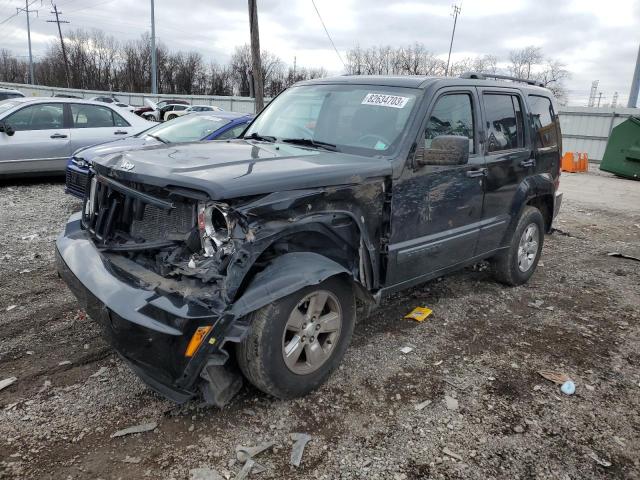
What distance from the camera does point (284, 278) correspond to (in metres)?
2.59

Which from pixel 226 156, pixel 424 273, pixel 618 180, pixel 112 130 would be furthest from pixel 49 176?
pixel 618 180

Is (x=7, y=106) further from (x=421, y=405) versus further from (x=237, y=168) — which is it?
(x=421, y=405)

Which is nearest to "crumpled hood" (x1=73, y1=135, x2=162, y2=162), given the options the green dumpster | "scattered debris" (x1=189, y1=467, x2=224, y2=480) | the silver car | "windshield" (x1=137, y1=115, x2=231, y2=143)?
"windshield" (x1=137, y1=115, x2=231, y2=143)

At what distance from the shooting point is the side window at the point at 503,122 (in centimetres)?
423

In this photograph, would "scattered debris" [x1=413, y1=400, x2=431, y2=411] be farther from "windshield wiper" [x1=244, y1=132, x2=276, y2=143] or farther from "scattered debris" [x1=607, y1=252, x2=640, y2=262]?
"scattered debris" [x1=607, y1=252, x2=640, y2=262]

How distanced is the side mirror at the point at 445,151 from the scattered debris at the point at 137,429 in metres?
2.36

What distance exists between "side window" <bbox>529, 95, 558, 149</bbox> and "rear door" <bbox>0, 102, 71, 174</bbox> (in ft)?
25.3

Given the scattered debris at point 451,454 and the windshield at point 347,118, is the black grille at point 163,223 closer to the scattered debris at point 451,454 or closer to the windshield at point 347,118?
the windshield at point 347,118

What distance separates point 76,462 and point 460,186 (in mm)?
3124

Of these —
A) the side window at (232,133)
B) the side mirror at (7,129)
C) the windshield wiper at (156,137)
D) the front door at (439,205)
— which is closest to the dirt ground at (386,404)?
the front door at (439,205)

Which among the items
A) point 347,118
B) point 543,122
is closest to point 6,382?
point 347,118

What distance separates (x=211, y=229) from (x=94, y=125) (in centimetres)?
788

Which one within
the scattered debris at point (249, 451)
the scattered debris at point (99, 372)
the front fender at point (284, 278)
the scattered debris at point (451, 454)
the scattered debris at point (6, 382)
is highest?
the front fender at point (284, 278)

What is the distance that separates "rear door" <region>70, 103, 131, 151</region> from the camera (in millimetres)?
8914
